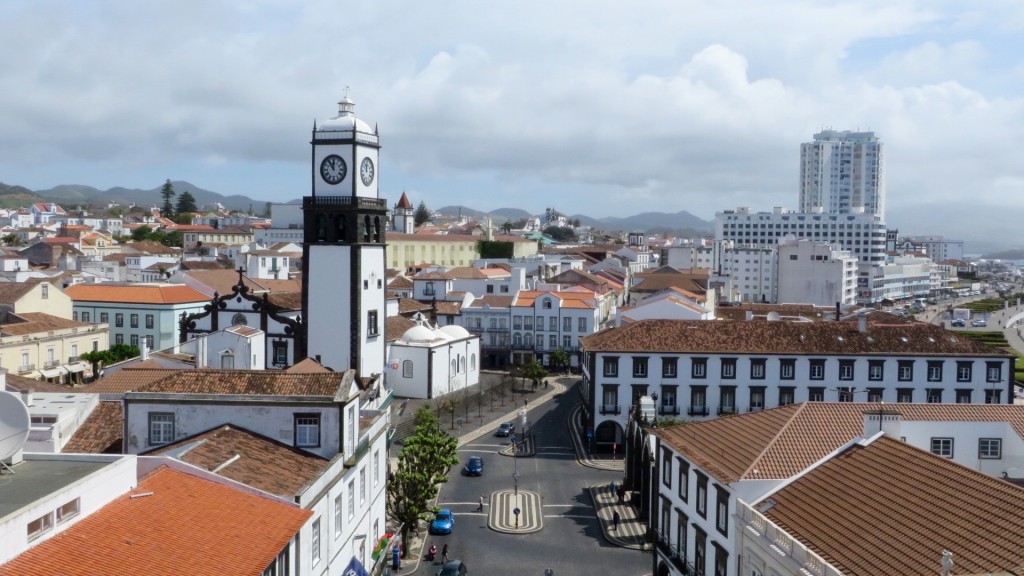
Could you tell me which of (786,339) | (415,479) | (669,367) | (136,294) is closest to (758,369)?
(786,339)

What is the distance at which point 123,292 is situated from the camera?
72062 millimetres

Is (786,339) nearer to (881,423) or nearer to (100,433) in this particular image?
(881,423)

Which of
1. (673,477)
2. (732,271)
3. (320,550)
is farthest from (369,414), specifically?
(732,271)

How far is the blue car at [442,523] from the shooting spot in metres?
38.0

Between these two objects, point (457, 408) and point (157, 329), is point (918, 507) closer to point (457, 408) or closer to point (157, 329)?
point (457, 408)

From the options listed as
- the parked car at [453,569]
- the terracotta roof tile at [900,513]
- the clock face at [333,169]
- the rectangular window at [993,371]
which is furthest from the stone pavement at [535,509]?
the rectangular window at [993,371]

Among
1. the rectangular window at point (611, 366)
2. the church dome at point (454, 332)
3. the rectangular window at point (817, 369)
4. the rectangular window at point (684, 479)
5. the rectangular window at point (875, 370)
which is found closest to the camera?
the rectangular window at point (684, 479)

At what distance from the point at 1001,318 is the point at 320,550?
144554 millimetres

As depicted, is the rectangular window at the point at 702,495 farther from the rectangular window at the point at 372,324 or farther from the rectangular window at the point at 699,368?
the rectangular window at the point at 372,324

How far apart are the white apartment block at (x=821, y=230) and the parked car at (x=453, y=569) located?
153 meters

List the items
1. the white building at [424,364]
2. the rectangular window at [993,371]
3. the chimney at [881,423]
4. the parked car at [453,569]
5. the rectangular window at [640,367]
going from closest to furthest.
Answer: the chimney at [881,423], the parked car at [453,569], the rectangular window at [993,371], the rectangular window at [640,367], the white building at [424,364]

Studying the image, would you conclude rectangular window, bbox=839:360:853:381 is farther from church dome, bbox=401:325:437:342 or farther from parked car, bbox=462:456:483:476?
church dome, bbox=401:325:437:342

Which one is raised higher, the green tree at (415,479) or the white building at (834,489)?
the white building at (834,489)

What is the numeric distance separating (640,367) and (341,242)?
18658mm
